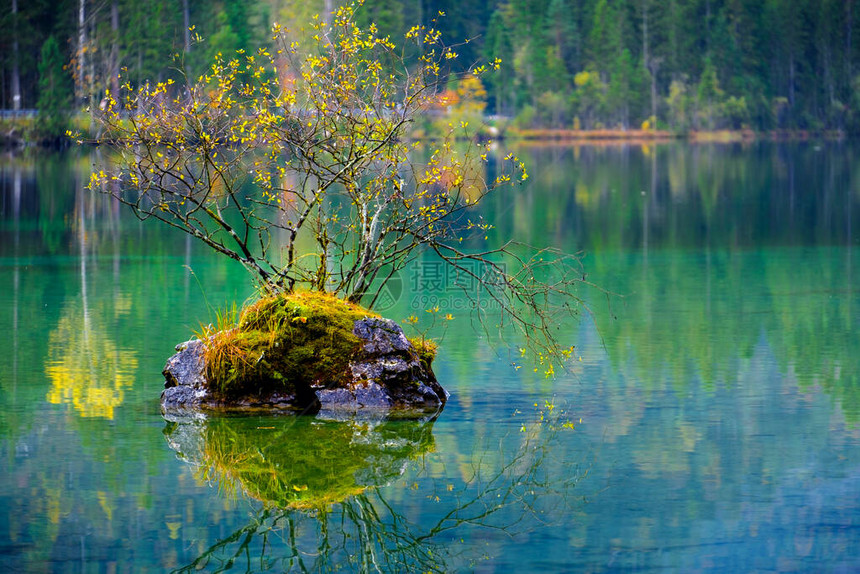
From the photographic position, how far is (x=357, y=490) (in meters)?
8.37

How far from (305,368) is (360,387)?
45 cm

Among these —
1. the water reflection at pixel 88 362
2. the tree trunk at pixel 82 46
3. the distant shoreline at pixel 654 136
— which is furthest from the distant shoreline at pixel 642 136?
the water reflection at pixel 88 362

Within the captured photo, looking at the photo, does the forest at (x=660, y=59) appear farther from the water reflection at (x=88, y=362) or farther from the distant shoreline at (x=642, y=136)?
the water reflection at (x=88, y=362)

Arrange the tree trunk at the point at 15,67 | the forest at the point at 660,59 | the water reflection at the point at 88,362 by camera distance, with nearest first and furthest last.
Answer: the water reflection at the point at 88,362, the tree trunk at the point at 15,67, the forest at the point at 660,59

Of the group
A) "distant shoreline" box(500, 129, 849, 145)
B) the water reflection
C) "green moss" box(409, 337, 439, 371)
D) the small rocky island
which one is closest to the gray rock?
the small rocky island

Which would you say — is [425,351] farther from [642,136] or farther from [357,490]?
[642,136]

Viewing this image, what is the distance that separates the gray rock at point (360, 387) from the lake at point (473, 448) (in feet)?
0.92

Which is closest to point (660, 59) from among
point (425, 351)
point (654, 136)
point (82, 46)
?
point (654, 136)

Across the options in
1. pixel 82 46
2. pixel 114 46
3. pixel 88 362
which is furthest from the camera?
pixel 114 46

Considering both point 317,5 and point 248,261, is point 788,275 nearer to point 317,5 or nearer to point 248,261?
point 248,261

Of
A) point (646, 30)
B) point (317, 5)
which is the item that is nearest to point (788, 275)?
point (317, 5)

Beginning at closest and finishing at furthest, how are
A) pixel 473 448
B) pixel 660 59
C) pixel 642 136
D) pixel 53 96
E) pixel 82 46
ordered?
pixel 473 448 < pixel 53 96 < pixel 82 46 < pixel 642 136 < pixel 660 59

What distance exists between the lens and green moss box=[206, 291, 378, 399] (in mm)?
10266

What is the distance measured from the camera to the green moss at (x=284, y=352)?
10.3 m
